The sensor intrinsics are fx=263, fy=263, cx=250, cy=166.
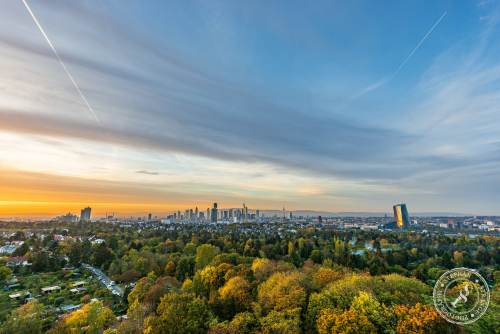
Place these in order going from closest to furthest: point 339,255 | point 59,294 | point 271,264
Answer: point 271,264 < point 59,294 < point 339,255

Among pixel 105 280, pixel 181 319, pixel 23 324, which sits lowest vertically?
pixel 105 280

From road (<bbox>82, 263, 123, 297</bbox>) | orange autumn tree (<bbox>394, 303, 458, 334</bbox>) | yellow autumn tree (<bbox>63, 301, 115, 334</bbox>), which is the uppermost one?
orange autumn tree (<bbox>394, 303, 458, 334</bbox>)

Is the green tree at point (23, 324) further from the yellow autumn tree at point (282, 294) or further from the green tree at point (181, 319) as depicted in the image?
the yellow autumn tree at point (282, 294)

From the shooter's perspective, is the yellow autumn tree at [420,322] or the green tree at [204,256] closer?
the yellow autumn tree at [420,322]

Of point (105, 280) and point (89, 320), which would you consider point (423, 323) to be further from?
point (105, 280)

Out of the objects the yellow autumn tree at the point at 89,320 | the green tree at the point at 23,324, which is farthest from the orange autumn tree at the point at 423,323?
the green tree at the point at 23,324

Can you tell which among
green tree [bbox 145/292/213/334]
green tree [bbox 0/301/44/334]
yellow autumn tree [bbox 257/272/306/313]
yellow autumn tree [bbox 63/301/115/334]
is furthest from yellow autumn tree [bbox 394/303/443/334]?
green tree [bbox 0/301/44/334]

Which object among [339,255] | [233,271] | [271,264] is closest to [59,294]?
[233,271]

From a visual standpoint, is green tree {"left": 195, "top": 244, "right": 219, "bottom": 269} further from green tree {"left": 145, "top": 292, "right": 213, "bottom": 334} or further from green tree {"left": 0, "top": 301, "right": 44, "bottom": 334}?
green tree {"left": 0, "top": 301, "right": 44, "bottom": 334}

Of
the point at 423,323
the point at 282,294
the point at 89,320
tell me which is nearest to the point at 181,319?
the point at 282,294

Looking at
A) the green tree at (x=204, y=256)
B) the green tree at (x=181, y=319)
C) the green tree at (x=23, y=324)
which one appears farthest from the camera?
the green tree at (x=204, y=256)

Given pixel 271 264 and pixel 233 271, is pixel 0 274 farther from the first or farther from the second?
pixel 271 264
